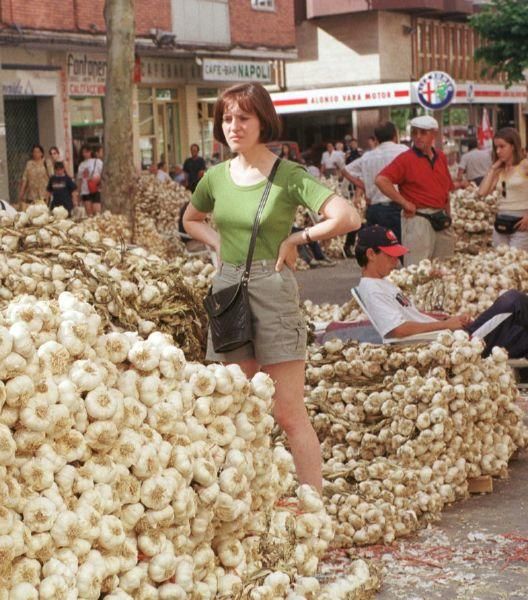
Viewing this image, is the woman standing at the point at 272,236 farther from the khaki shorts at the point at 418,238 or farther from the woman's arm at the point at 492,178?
the woman's arm at the point at 492,178

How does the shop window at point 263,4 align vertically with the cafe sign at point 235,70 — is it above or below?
above

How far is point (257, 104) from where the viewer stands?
532cm

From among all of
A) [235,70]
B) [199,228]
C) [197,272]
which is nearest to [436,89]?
[235,70]

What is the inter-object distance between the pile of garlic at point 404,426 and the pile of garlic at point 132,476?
Answer: 1.39m

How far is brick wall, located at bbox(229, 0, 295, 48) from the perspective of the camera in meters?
36.3

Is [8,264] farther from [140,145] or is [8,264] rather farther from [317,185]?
[140,145]

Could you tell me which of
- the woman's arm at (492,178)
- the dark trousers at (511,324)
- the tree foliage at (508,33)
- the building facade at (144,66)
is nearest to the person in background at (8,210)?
the dark trousers at (511,324)

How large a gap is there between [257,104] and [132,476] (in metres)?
2.07

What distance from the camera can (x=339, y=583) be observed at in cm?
443

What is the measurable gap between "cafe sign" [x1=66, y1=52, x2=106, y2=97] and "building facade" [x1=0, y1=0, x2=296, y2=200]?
0.02 metres

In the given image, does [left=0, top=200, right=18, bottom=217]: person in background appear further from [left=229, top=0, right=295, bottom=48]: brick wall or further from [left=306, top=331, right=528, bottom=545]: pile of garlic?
Answer: [left=229, top=0, right=295, bottom=48]: brick wall

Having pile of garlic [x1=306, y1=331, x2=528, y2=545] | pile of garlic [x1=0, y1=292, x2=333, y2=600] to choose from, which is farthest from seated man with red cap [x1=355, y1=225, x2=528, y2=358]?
pile of garlic [x1=0, y1=292, x2=333, y2=600]

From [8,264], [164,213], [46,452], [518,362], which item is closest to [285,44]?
[164,213]

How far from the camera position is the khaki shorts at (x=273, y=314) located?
17.5ft
